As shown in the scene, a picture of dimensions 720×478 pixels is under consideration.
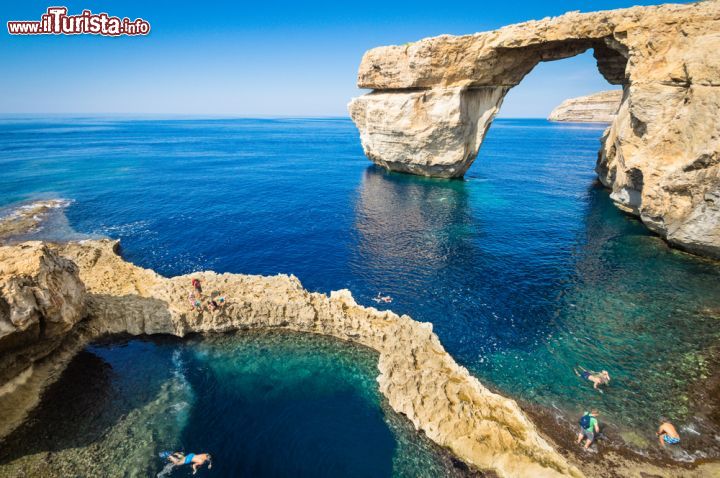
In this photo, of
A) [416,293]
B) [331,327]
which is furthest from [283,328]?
[416,293]

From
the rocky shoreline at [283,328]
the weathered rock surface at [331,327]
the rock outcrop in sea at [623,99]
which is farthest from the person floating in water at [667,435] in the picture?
the rock outcrop in sea at [623,99]

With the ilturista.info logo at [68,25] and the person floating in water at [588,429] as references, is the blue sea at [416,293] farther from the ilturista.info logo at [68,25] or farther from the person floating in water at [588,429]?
the ilturista.info logo at [68,25]

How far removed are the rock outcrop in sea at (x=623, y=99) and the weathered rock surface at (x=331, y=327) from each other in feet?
82.7

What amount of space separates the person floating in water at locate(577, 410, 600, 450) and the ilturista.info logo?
40.7m

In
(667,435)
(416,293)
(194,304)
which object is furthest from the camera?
(416,293)

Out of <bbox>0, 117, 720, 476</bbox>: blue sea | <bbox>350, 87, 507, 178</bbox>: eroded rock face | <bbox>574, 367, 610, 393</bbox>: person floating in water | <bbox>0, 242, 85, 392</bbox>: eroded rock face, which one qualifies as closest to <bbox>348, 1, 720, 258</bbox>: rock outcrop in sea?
<bbox>350, 87, 507, 178</bbox>: eroded rock face

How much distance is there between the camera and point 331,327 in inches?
830

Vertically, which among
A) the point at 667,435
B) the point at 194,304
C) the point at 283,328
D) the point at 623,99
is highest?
the point at 623,99

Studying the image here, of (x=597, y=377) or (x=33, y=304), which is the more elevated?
(x=33, y=304)

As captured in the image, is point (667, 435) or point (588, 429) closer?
point (667, 435)

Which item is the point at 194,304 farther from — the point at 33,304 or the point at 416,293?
the point at 416,293

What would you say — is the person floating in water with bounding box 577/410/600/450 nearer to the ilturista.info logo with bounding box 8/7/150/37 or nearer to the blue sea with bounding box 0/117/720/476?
the blue sea with bounding box 0/117/720/476

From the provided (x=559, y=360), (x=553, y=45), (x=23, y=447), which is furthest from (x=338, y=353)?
(x=553, y=45)

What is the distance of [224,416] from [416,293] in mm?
14948
